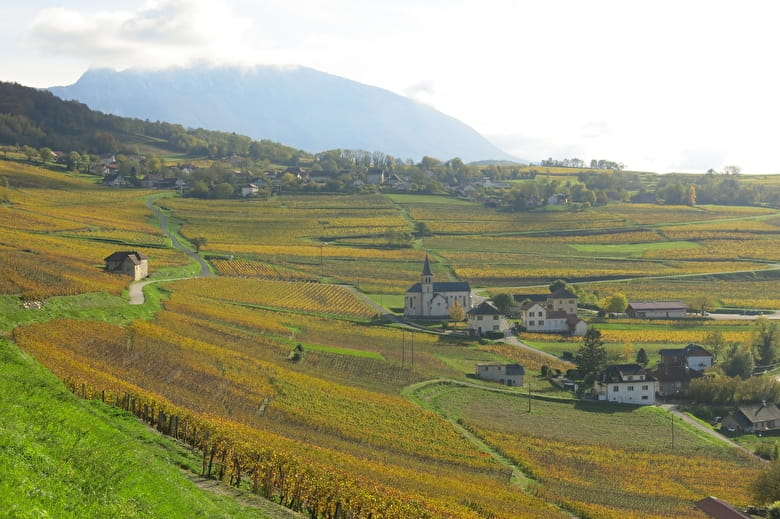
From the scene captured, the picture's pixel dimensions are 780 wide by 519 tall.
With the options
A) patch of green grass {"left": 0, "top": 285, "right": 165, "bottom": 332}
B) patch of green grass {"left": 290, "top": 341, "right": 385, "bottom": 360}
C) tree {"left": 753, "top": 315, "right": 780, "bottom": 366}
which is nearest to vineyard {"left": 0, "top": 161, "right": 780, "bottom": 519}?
patch of green grass {"left": 0, "top": 285, "right": 165, "bottom": 332}

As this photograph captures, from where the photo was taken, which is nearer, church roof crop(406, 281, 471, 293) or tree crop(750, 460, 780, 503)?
tree crop(750, 460, 780, 503)

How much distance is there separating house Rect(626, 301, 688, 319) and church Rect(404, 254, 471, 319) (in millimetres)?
18720

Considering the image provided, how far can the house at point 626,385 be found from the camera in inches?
2281

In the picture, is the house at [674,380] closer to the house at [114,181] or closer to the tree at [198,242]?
the tree at [198,242]

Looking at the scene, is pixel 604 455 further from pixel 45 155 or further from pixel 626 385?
pixel 45 155

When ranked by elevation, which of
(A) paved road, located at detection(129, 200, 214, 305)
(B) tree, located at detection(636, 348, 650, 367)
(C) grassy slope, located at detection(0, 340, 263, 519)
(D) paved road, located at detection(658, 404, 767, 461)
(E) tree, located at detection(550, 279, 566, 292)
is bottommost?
(D) paved road, located at detection(658, 404, 767, 461)

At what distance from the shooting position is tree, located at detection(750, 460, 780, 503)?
35969 millimetres

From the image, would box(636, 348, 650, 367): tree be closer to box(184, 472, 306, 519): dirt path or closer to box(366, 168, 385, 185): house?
box(184, 472, 306, 519): dirt path

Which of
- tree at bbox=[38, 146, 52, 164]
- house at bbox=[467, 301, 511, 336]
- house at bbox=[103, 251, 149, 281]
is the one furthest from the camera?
tree at bbox=[38, 146, 52, 164]

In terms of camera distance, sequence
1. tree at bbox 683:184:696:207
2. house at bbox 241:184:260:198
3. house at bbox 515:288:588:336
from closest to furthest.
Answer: house at bbox 515:288:588:336
house at bbox 241:184:260:198
tree at bbox 683:184:696:207

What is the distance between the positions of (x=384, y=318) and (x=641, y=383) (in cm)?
2885

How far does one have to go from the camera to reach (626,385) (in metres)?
58.2

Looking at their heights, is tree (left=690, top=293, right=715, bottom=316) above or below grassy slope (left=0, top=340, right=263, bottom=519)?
below

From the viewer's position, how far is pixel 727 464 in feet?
143
